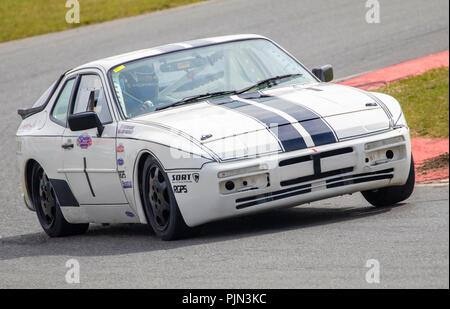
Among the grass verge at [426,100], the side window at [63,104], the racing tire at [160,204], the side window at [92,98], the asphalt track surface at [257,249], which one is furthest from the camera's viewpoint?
the grass verge at [426,100]

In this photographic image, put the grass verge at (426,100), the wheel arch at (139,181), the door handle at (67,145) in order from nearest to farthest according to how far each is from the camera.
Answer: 1. the wheel arch at (139,181)
2. the door handle at (67,145)
3. the grass verge at (426,100)

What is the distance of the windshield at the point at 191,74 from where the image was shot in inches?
320

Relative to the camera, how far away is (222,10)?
22.1 metres

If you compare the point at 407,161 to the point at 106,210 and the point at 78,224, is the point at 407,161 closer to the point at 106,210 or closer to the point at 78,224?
the point at 106,210

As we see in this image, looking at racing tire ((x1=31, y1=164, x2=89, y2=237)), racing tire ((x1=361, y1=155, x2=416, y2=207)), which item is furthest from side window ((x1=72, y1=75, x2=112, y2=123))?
racing tire ((x1=361, y1=155, x2=416, y2=207))

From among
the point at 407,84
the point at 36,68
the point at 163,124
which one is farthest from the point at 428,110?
the point at 36,68

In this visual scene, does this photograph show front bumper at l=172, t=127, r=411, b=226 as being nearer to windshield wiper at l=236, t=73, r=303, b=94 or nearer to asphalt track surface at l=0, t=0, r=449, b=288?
asphalt track surface at l=0, t=0, r=449, b=288

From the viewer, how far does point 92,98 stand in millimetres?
8641

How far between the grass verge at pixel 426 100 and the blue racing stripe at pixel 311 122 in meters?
3.54

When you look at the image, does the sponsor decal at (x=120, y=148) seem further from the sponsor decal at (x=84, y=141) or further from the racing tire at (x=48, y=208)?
the racing tire at (x=48, y=208)

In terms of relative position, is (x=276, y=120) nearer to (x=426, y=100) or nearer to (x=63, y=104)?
(x=63, y=104)

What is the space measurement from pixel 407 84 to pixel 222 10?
369 inches

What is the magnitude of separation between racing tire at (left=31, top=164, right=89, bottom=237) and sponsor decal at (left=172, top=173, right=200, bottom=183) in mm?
2290

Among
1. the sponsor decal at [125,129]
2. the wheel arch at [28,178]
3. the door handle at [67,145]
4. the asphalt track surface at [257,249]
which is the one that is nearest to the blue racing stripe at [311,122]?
the asphalt track surface at [257,249]
